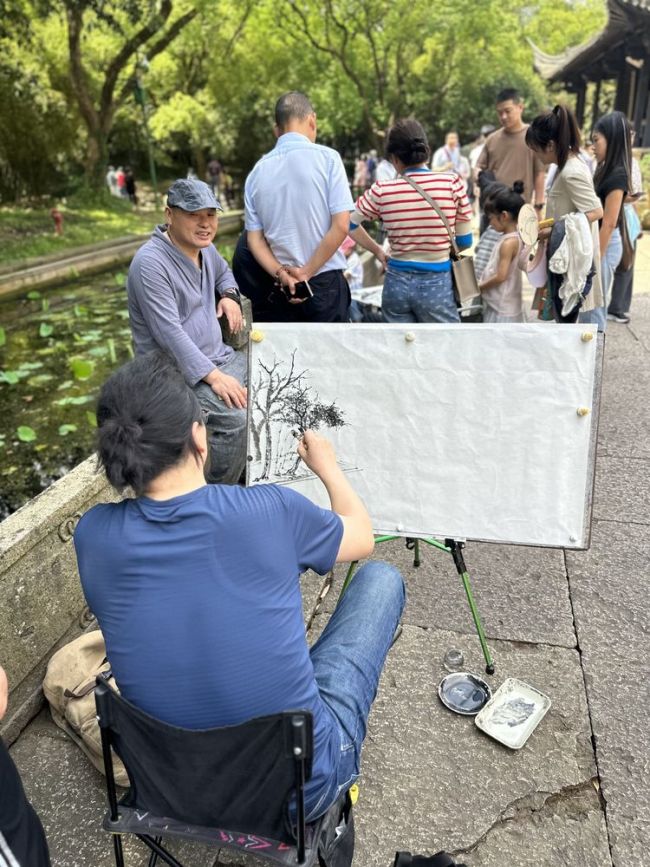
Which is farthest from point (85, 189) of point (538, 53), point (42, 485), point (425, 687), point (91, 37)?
point (425, 687)

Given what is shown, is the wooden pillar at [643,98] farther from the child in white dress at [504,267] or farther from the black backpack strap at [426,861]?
the black backpack strap at [426,861]

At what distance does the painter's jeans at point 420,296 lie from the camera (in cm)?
360

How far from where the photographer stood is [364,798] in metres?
1.97

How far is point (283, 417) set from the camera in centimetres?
232

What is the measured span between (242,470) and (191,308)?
871mm

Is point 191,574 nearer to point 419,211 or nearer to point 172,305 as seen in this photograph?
point 172,305

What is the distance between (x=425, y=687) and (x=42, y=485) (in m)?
3.04

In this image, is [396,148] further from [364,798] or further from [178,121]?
[178,121]

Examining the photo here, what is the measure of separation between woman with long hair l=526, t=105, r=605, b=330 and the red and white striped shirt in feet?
1.69

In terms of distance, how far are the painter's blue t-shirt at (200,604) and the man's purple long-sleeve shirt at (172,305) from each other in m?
1.23

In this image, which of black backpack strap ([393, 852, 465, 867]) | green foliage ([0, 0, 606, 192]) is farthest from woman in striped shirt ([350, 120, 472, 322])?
green foliage ([0, 0, 606, 192])

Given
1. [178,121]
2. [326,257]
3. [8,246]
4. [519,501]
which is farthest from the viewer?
[178,121]

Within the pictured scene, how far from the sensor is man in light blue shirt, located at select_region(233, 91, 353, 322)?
3133 millimetres

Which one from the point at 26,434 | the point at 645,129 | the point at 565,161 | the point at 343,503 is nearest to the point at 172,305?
the point at 343,503
